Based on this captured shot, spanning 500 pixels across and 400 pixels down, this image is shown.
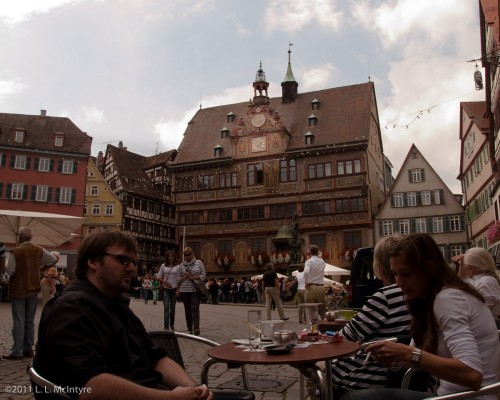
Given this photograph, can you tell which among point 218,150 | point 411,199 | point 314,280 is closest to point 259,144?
point 218,150

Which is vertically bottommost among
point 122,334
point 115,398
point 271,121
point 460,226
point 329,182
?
point 115,398

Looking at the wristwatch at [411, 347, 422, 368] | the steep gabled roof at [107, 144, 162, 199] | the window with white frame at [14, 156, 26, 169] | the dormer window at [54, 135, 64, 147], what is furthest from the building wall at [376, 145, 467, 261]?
the wristwatch at [411, 347, 422, 368]

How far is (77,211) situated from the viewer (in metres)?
39.7

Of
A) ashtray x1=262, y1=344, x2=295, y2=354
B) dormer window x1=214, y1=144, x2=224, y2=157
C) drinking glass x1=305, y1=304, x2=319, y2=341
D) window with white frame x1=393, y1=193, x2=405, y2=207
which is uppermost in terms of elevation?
dormer window x1=214, y1=144, x2=224, y2=157

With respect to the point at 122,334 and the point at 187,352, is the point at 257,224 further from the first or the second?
the point at 122,334

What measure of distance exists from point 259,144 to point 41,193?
17414mm

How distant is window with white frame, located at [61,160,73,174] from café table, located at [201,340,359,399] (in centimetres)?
3997

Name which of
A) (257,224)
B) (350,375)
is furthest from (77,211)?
(350,375)

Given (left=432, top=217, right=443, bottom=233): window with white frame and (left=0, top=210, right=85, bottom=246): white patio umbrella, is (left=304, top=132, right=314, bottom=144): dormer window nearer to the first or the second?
(left=432, top=217, right=443, bottom=233): window with white frame

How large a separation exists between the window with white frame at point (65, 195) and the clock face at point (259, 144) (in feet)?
49.1

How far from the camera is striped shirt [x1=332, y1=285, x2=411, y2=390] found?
3.02 meters

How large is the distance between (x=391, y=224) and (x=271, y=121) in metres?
12.3

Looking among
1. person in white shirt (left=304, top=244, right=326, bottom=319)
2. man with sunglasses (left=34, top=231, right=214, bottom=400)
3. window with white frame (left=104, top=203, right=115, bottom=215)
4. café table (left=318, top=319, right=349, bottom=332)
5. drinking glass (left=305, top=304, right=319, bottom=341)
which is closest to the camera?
man with sunglasses (left=34, top=231, right=214, bottom=400)

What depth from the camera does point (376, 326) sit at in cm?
305
